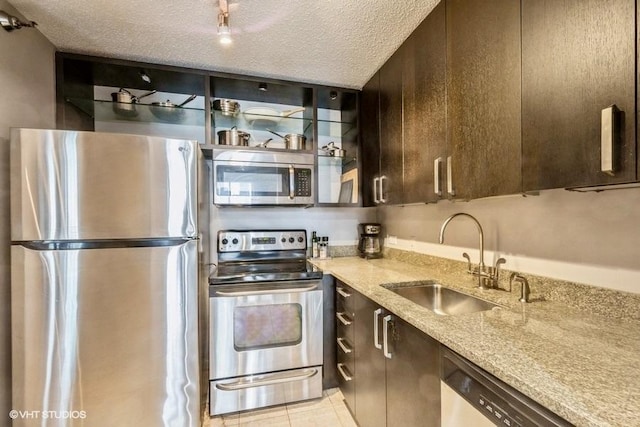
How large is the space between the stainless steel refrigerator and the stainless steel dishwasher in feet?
4.18

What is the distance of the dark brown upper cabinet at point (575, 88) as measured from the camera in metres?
0.69

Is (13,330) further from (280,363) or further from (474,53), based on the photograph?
(474,53)

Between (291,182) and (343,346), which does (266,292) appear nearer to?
(343,346)

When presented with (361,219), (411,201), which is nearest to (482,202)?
(411,201)

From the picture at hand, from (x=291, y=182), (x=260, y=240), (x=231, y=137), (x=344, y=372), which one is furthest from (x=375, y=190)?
(x=344, y=372)

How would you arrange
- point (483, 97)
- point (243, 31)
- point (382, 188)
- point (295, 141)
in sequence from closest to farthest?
point (483, 97) → point (243, 31) → point (382, 188) → point (295, 141)

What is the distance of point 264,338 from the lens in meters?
1.86

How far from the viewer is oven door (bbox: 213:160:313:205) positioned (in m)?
2.01

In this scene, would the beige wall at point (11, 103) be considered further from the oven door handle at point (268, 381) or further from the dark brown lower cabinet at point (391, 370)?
the dark brown lower cabinet at point (391, 370)

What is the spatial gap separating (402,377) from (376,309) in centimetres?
31

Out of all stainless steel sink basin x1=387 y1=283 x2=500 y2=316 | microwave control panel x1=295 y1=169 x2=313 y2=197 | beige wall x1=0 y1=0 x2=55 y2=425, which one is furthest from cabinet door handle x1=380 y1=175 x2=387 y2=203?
beige wall x1=0 y1=0 x2=55 y2=425

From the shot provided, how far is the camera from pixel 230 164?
2.01 metres

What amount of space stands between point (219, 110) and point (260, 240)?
110 cm

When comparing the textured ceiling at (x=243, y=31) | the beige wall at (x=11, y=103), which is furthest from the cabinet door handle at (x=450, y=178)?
the beige wall at (x=11, y=103)
